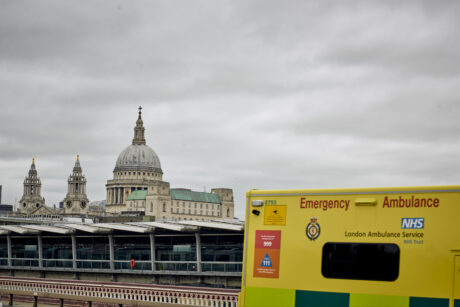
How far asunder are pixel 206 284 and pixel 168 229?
590 cm

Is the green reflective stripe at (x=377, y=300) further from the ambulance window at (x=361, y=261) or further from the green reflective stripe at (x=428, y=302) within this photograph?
the ambulance window at (x=361, y=261)

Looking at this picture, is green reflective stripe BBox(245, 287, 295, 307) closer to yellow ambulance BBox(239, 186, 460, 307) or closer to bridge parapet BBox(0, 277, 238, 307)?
A: yellow ambulance BBox(239, 186, 460, 307)

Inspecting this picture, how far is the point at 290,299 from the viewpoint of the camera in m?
12.8

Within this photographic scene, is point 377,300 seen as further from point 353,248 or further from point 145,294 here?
point 145,294

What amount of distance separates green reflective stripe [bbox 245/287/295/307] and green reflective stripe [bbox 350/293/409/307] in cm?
126

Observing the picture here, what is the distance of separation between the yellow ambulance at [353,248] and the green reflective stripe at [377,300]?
0.06ft

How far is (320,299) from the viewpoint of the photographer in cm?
1242

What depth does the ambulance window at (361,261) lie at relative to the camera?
38.6 ft

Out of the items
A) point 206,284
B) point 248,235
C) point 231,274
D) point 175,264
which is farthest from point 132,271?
point 248,235

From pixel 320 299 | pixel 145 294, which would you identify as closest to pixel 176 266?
pixel 145 294

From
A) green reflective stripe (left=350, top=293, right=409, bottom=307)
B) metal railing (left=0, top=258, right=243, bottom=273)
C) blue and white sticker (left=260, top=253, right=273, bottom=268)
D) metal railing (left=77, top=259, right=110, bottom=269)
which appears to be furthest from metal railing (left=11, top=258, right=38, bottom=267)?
green reflective stripe (left=350, top=293, right=409, bottom=307)

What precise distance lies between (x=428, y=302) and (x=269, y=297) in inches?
123

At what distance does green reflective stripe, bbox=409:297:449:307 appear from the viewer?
11.1 meters

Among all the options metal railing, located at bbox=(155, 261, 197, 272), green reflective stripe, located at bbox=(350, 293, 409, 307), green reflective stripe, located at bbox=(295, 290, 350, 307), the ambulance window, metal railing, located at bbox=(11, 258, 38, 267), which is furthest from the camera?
metal railing, located at bbox=(11, 258, 38, 267)
